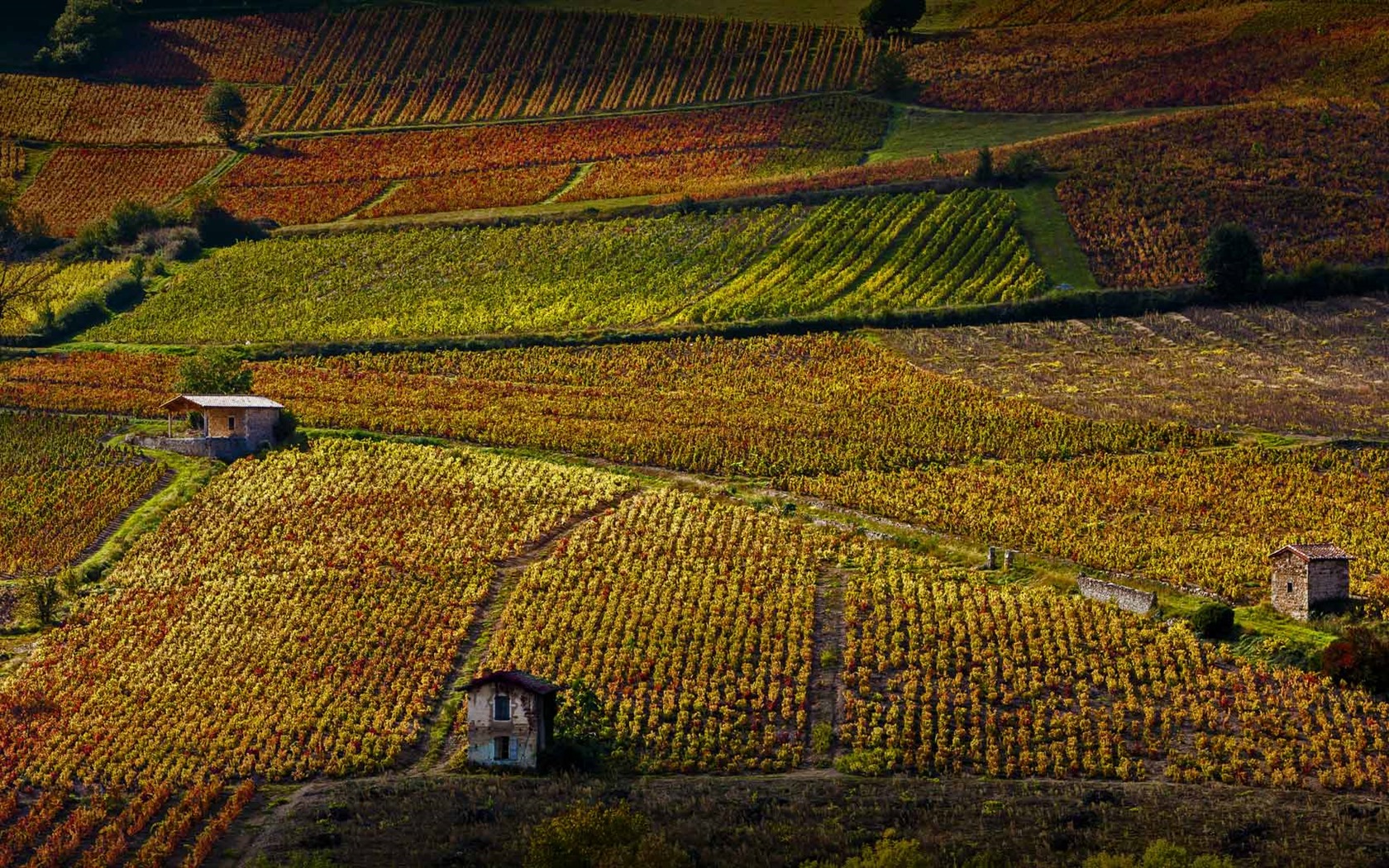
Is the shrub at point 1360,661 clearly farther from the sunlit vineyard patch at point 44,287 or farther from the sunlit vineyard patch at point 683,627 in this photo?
the sunlit vineyard patch at point 44,287

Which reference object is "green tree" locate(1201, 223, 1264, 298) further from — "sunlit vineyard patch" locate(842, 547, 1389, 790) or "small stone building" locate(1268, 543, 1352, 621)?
"sunlit vineyard patch" locate(842, 547, 1389, 790)

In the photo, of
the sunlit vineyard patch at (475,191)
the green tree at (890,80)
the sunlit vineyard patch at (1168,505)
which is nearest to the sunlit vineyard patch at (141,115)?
the sunlit vineyard patch at (475,191)

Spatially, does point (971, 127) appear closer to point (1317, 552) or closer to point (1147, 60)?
point (1147, 60)

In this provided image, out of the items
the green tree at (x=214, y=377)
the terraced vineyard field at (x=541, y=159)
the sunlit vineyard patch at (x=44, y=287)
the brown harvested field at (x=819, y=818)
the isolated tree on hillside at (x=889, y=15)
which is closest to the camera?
the brown harvested field at (x=819, y=818)

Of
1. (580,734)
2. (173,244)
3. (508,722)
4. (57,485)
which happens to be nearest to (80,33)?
(173,244)

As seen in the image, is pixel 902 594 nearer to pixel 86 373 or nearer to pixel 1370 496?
pixel 1370 496

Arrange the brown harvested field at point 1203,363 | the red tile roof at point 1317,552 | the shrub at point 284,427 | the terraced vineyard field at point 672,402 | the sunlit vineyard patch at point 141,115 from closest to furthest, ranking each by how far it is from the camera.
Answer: the red tile roof at point 1317,552 < the terraced vineyard field at point 672,402 < the brown harvested field at point 1203,363 < the shrub at point 284,427 < the sunlit vineyard patch at point 141,115
